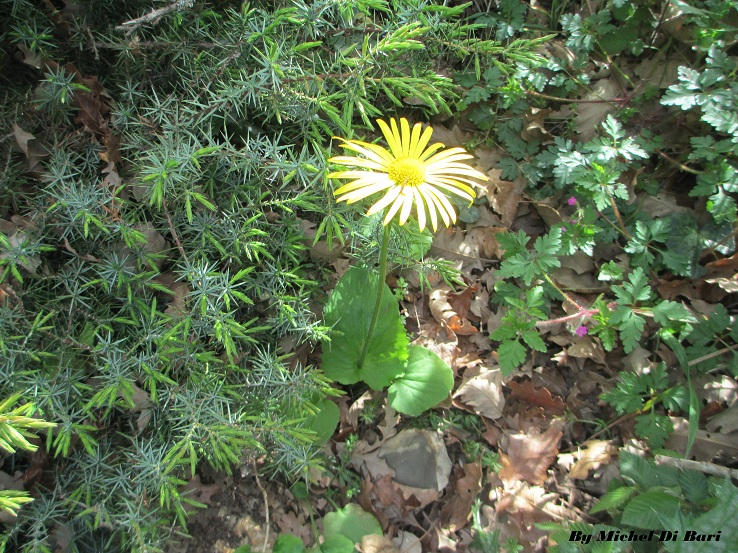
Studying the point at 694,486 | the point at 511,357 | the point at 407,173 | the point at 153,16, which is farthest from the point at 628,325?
the point at 153,16

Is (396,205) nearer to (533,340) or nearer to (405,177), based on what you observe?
(405,177)

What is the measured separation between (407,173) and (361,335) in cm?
86

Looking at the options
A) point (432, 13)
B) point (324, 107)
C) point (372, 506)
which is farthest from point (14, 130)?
point (372, 506)

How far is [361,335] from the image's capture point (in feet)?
7.72

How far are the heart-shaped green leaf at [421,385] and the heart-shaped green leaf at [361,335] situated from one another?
0.06m

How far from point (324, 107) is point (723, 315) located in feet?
6.41

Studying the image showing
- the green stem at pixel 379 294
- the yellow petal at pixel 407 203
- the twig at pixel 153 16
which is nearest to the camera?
the yellow petal at pixel 407 203

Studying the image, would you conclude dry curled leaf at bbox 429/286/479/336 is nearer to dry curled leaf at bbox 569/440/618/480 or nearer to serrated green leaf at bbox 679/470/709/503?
dry curled leaf at bbox 569/440/618/480

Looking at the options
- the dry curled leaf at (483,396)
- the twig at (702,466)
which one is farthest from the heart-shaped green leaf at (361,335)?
the twig at (702,466)

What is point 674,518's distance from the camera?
188cm

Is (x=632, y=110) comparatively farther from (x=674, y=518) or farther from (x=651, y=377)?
(x=674, y=518)

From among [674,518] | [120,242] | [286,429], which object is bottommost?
[674,518]

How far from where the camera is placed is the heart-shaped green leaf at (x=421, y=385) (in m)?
2.29

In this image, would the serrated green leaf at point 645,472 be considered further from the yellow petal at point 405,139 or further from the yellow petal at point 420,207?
the yellow petal at point 405,139
